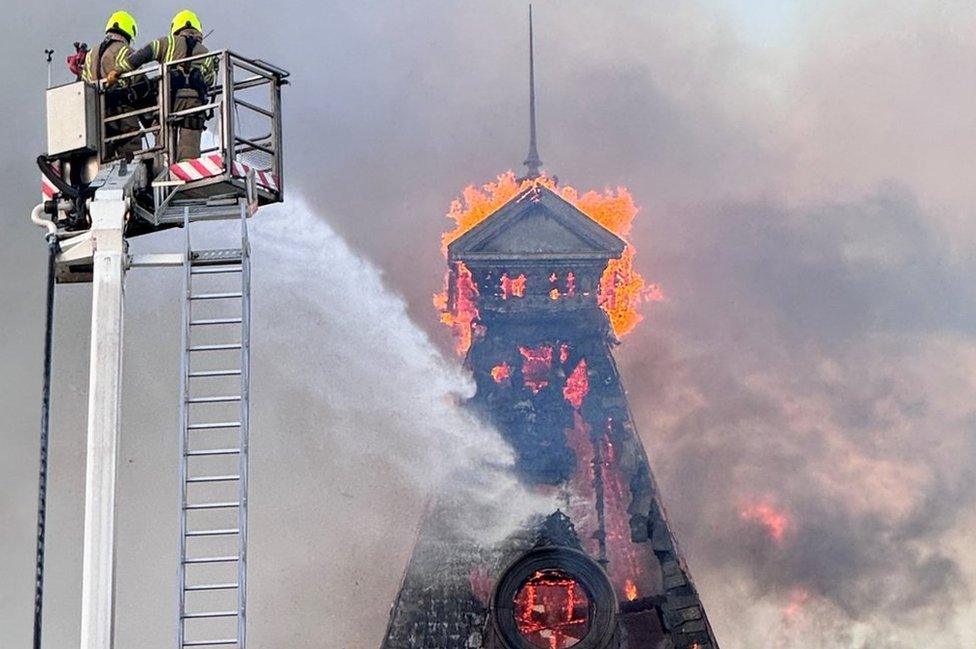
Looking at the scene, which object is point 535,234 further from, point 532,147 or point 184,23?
point 184,23

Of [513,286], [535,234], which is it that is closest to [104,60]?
[535,234]

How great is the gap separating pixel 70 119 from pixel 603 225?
16.0m

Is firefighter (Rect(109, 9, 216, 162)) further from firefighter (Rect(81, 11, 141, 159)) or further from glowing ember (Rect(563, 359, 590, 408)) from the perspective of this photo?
glowing ember (Rect(563, 359, 590, 408))

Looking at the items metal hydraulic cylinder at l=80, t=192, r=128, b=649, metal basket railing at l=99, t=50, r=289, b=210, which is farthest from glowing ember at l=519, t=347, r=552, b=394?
metal hydraulic cylinder at l=80, t=192, r=128, b=649

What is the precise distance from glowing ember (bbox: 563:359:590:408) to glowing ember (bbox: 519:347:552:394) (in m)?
0.41

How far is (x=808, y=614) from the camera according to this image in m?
28.6

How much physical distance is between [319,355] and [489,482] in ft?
12.6

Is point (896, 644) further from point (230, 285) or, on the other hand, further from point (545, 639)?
Answer: point (230, 285)

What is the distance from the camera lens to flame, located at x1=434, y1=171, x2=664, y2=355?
2844cm

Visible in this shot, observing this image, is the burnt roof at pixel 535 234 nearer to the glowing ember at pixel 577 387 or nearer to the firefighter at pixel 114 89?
the glowing ember at pixel 577 387

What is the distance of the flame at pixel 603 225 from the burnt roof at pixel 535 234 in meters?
0.51

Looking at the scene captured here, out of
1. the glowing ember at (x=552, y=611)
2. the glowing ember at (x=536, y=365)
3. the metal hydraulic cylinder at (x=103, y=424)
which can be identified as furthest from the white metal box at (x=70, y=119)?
the glowing ember at (x=536, y=365)

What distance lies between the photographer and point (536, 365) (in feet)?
92.5

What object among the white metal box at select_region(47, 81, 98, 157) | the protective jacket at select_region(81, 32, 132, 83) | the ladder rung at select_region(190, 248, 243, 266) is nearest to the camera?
the ladder rung at select_region(190, 248, 243, 266)
